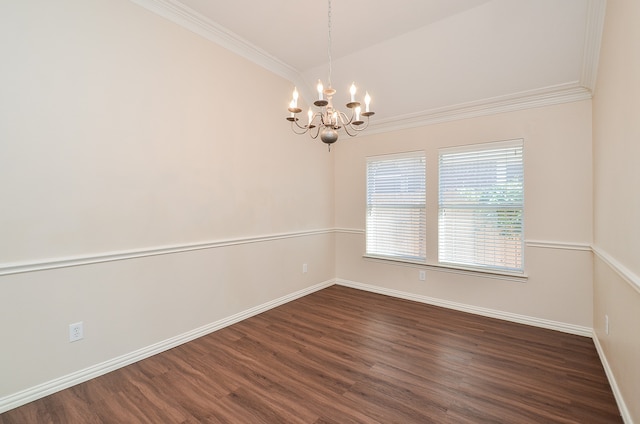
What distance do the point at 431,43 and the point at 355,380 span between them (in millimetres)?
3329

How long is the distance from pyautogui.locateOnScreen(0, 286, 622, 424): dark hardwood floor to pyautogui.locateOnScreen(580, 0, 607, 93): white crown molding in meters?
2.53

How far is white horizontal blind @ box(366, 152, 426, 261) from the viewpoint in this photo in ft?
13.3

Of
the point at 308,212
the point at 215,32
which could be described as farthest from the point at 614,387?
the point at 215,32

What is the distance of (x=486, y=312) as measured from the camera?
11.5ft

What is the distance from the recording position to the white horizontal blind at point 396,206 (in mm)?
4062

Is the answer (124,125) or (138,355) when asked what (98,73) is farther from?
(138,355)

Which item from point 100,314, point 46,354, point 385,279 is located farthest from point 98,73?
point 385,279

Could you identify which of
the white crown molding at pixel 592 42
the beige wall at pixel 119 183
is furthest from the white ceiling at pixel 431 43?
the beige wall at pixel 119 183

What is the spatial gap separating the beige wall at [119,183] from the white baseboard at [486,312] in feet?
5.47

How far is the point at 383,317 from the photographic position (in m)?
3.47

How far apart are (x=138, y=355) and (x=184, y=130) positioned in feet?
6.87

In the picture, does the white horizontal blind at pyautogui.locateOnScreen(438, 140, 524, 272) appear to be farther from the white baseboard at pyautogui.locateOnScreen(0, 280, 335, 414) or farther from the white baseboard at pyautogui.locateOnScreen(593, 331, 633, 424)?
the white baseboard at pyautogui.locateOnScreen(0, 280, 335, 414)

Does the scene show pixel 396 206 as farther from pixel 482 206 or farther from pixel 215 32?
pixel 215 32

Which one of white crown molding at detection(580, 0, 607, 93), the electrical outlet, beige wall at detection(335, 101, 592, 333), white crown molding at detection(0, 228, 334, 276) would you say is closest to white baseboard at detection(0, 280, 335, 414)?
the electrical outlet
